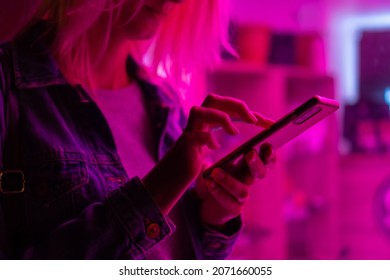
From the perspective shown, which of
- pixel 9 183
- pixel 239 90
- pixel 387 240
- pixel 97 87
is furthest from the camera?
pixel 387 240

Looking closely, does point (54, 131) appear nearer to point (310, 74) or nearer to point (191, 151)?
point (191, 151)

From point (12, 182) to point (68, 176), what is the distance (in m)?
0.06

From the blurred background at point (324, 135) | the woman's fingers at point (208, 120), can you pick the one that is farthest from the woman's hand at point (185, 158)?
the blurred background at point (324, 135)

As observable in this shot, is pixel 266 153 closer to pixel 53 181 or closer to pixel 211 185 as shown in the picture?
pixel 211 185

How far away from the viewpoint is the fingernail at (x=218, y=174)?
1.96 feet

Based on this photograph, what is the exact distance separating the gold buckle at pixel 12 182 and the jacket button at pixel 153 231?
13cm

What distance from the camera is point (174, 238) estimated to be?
0.65 metres

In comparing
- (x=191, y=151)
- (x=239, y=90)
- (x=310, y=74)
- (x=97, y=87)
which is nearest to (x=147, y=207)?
(x=191, y=151)

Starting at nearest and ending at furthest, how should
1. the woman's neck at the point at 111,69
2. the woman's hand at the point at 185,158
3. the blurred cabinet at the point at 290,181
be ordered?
the woman's hand at the point at 185,158, the woman's neck at the point at 111,69, the blurred cabinet at the point at 290,181

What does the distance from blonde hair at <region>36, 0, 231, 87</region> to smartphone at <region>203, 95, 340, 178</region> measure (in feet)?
0.65

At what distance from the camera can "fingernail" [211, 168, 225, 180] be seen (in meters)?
0.60

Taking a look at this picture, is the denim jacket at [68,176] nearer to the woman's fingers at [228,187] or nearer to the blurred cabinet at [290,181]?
the woman's fingers at [228,187]

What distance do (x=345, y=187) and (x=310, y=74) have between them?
0.39 meters

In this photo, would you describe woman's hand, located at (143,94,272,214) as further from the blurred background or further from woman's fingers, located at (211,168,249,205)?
the blurred background
